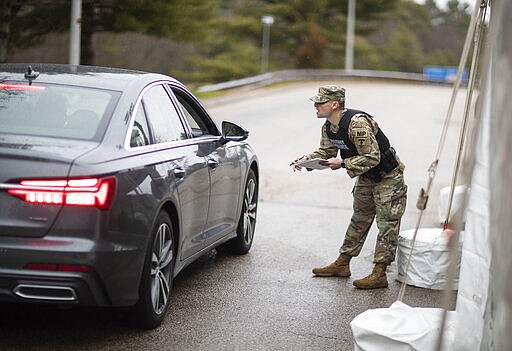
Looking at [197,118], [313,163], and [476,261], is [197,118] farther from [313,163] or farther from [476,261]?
[476,261]

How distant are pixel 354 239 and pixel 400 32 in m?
80.7

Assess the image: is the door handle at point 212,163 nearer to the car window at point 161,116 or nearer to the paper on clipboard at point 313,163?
the car window at point 161,116

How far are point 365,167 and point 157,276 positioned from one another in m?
2.08

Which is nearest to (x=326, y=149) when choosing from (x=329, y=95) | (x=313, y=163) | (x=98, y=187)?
(x=313, y=163)

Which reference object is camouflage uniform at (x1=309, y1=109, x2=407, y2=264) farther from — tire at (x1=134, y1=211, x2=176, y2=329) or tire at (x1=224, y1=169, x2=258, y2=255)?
tire at (x1=134, y1=211, x2=176, y2=329)

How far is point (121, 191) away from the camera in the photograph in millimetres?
5352

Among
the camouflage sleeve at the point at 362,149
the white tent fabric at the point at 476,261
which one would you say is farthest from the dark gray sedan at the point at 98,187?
the white tent fabric at the point at 476,261

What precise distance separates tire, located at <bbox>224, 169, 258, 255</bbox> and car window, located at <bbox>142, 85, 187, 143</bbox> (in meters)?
1.74

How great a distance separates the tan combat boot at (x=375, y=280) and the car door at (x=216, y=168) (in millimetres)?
1176

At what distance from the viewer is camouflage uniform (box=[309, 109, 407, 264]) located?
24.2ft

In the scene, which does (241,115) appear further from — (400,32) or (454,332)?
(400,32)

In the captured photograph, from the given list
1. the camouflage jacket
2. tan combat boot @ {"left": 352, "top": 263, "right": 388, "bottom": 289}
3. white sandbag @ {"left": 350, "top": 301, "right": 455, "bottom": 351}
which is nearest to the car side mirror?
the camouflage jacket

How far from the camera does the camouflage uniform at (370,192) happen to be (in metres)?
7.38

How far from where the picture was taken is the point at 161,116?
658cm
